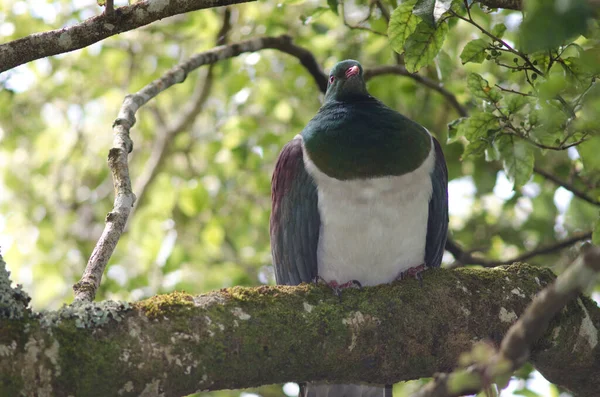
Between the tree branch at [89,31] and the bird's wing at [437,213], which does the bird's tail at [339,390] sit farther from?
the tree branch at [89,31]

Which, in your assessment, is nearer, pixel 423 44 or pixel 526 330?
pixel 526 330

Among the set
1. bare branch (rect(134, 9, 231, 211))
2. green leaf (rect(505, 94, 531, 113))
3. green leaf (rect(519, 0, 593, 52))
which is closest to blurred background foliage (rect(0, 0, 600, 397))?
bare branch (rect(134, 9, 231, 211))

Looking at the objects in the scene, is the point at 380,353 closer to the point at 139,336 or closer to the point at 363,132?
the point at 139,336

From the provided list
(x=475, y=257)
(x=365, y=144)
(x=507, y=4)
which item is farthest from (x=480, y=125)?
(x=475, y=257)

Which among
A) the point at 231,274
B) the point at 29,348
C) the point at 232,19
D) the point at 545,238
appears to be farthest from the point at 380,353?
the point at 232,19

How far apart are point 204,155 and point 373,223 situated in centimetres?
429

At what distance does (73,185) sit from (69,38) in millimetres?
5774

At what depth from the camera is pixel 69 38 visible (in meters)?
2.65

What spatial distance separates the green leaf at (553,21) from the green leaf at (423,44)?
1.43 meters

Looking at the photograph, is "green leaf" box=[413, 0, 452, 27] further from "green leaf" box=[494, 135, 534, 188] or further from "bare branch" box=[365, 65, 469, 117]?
"bare branch" box=[365, 65, 469, 117]

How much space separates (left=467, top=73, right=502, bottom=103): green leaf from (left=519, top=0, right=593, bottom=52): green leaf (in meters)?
1.55

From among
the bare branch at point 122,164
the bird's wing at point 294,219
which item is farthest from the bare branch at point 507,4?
the bare branch at point 122,164

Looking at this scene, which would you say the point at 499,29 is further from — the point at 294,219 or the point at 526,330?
the point at 526,330

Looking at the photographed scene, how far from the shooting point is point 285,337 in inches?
100
